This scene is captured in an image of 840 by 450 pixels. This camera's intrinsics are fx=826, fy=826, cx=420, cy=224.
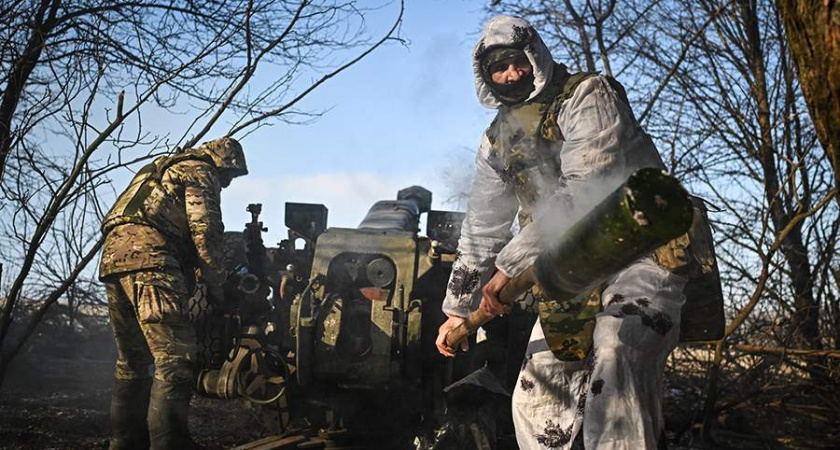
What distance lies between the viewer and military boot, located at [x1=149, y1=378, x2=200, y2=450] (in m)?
5.54

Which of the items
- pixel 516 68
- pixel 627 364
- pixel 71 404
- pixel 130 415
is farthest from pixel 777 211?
pixel 71 404

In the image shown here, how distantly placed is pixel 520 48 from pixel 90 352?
918 centimetres

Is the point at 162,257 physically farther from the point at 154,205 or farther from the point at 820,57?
the point at 820,57

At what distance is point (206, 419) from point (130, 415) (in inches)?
80.5

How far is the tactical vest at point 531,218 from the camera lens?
120 inches

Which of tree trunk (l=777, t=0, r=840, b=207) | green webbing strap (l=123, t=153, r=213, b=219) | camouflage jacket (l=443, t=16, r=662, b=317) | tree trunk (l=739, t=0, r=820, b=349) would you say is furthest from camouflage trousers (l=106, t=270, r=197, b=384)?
tree trunk (l=739, t=0, r=820, b=349)

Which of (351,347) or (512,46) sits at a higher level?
(512,46)

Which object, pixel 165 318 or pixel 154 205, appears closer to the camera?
pixel 165 318

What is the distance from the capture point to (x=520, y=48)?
12.4 ft

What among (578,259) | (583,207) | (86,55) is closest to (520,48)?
(583,207)

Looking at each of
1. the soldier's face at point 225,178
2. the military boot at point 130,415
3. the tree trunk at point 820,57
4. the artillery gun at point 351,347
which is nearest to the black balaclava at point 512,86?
the tree trunk at point 820,57

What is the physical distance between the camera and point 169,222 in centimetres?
590

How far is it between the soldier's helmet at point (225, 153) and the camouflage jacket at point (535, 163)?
274 centimetres

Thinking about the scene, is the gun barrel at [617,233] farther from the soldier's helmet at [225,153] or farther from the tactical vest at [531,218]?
the soldier's helmet at [225,153]
